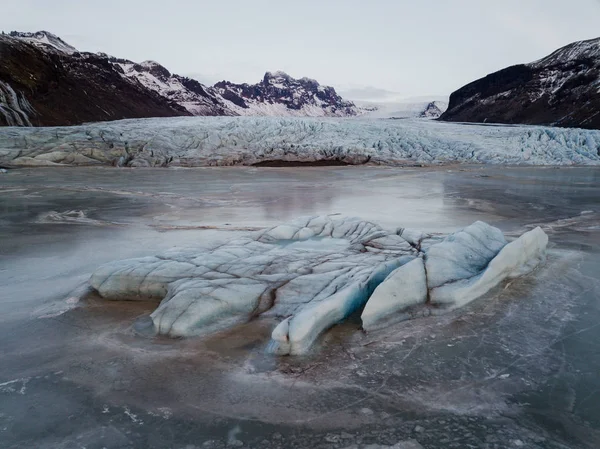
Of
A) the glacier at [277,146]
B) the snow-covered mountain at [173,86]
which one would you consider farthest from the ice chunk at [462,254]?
the snow-covered mountain at [173,86]

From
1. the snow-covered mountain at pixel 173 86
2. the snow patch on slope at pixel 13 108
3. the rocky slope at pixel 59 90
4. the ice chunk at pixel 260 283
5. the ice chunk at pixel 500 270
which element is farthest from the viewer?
the snow-covered mountain at pixel 173 86

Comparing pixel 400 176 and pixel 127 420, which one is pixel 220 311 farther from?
pixel 400 176

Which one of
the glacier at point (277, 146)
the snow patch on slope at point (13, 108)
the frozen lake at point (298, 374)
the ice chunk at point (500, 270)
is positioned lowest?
the frozen lake at point (298, 374)

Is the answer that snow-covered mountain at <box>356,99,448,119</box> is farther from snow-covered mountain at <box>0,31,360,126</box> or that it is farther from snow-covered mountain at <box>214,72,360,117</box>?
snow-covered mountain at <box>0,31,360,126</box>

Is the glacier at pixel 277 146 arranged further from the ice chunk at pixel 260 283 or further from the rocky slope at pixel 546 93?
the rocky slope at pixel 546 93

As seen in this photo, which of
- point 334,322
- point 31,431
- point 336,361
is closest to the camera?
point 31,431

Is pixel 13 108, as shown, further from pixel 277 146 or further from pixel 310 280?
pixel 310 280

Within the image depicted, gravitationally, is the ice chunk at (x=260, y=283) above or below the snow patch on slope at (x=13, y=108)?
below

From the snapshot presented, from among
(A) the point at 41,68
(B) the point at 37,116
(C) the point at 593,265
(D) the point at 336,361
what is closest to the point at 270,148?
(C) the point at 593,265
